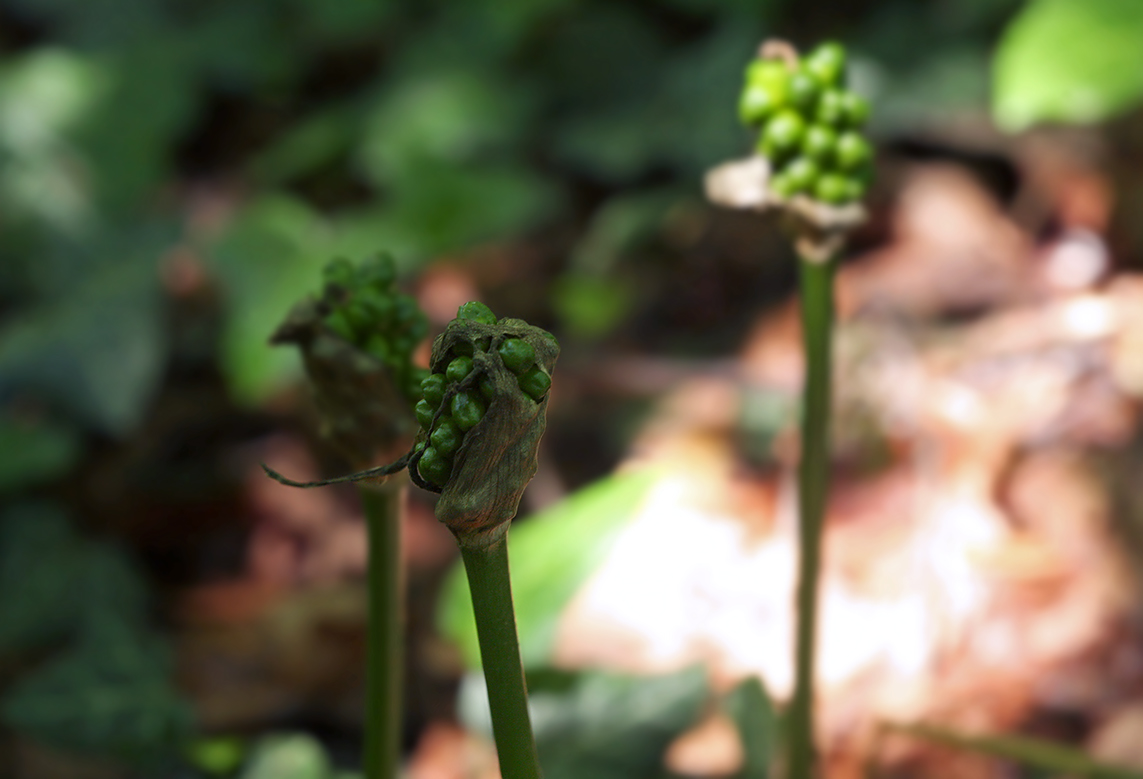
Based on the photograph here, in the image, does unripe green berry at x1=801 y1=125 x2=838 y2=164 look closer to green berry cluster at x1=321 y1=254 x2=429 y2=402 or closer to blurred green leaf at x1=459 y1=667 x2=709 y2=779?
green berry cluster at x1=321 y1=254 x2=429 y2=402

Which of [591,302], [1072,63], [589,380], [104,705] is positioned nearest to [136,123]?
[591,302]

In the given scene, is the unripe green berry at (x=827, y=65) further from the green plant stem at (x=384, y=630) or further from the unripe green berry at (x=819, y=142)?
A: the green plant stem at (x=384, y=630)

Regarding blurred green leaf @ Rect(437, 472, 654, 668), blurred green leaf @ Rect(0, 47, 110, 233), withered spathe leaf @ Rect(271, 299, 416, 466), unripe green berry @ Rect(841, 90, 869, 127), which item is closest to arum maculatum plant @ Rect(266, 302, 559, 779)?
withered spathe leaf @ Rect(271, 299, 416, 466)

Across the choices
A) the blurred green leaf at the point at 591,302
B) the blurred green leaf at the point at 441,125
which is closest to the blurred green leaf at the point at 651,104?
the blurred green leaf at the point at 441,125

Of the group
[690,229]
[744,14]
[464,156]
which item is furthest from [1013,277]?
[464,156]

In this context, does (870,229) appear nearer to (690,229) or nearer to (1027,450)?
(690,229)
